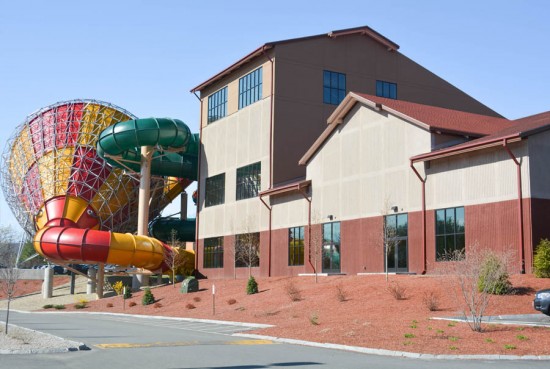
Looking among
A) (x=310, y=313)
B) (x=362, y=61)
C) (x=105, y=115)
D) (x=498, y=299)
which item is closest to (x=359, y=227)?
(x=310, y=313)

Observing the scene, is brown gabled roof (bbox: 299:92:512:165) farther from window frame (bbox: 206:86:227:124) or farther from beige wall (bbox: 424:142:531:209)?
window frame (bbox: 206:86:227:124)

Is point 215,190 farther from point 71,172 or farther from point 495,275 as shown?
point 495,275

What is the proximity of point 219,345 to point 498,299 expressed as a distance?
1073 centimetres

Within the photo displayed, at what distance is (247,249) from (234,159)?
25.9 ft

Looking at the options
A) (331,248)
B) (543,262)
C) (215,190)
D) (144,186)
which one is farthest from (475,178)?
(144,186)

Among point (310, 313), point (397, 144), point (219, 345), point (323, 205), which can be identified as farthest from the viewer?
point (323, 205)

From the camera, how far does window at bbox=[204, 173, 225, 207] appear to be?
5381cm

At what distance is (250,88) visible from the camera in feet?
166

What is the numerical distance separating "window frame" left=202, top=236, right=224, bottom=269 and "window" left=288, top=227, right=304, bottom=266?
1075 centimetres

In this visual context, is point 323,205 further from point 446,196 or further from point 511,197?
point 511,197

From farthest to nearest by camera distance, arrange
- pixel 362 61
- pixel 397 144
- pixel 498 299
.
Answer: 1. pixel 362 61
2. pixel 397 144
3. pixel 498 299

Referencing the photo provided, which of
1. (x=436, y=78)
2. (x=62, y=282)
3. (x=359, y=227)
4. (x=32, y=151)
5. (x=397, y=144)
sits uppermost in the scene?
(x=436, y=78)

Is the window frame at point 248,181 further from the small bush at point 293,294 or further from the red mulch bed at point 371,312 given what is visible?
the small bush at point 293,294

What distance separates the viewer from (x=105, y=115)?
66.7 metres
